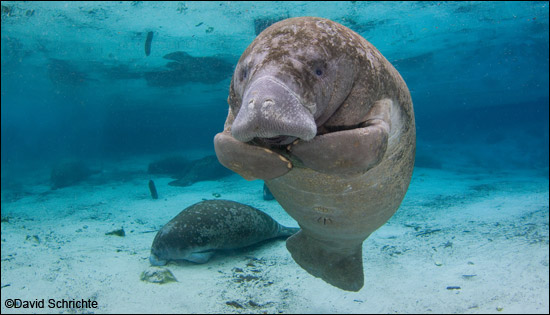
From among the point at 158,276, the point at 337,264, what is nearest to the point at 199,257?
the point at 158,276

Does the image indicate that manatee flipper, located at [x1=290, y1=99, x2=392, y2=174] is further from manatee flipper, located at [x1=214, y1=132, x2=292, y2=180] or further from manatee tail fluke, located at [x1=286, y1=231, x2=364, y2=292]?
manatee tail fluke, located at [x1=286, y1=231, x2=364, y2=292]

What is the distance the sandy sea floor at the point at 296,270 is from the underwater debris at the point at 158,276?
0.12 meters

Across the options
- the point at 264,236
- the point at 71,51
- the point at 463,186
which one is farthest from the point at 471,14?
the point at 71,51

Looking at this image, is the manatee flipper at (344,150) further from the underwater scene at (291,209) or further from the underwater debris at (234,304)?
the underwater debris at (234,304)

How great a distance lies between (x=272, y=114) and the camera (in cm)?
152

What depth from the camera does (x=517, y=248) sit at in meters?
5.73

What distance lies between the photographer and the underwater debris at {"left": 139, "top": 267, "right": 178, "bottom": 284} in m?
4.80

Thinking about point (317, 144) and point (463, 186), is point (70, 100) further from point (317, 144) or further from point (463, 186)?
point (317, 144)

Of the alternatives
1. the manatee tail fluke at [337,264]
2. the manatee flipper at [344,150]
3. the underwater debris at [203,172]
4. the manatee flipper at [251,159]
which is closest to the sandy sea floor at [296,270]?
the manatee tail fluke at [337,264]

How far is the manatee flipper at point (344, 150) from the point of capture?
65.7 inches

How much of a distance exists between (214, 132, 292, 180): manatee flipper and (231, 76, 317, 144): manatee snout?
112mm

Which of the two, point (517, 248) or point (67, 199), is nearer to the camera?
point (517, 248)

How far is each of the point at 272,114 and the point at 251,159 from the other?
1.16ft

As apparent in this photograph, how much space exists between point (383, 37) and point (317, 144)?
21.6m
